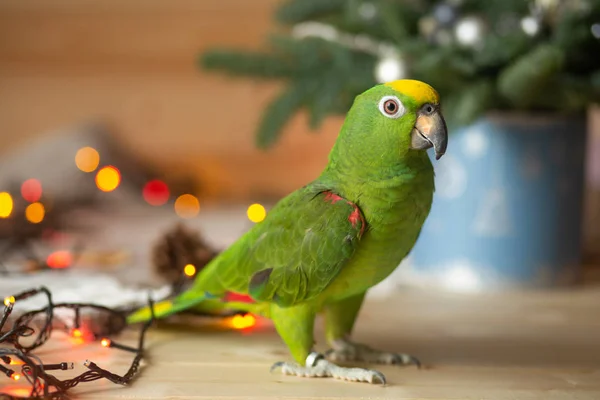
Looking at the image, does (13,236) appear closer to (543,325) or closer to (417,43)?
(417,43)

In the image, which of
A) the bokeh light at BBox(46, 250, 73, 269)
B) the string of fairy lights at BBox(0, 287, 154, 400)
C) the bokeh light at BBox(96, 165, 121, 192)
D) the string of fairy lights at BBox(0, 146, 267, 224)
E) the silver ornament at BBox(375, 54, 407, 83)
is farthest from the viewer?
the bokeh light at BBox(96, 165, 121, 192)

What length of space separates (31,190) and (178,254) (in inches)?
25.1

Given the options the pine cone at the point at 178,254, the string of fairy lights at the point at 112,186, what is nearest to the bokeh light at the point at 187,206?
the string of fairy lights at the point at 112,186

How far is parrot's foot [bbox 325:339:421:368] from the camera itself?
720mm

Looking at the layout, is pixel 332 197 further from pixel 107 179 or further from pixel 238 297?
pixel 107 179

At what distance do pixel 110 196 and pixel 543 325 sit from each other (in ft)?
3.34

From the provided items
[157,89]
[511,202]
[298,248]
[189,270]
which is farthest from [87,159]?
[298,248]

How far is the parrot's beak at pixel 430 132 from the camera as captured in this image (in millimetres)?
606

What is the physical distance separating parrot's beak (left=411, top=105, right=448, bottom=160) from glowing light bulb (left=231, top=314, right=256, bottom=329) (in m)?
0.34

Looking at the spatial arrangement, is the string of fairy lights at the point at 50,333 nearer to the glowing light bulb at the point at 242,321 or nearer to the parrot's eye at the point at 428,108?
the glowing light bulb at the point at 242,321

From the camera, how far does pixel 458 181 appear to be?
102 centimetres

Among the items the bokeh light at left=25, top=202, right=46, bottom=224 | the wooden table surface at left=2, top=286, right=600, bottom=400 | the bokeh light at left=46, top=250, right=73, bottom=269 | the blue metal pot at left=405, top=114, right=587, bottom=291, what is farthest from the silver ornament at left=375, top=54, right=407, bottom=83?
the bokeh light at left=25, top=202, right=46, bottom=224

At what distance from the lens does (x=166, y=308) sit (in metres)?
0.77

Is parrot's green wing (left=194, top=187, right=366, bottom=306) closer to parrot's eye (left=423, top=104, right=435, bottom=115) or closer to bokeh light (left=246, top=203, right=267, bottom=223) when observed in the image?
parrot's eye (left=423, top=104, right=435, bottom=115)
